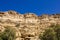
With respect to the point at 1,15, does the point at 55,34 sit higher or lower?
lower

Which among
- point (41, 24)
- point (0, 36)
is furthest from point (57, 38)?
point (41, 24)

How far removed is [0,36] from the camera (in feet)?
124

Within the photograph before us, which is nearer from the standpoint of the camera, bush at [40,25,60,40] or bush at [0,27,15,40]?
bush at [40,25,60,40]

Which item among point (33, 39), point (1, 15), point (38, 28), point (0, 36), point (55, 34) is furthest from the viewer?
point (1, 15)

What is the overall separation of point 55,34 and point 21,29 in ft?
61.5

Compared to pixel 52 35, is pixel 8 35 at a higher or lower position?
higher

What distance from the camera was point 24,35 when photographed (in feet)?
162

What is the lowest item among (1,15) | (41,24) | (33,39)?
(33,39)

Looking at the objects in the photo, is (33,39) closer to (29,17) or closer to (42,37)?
(42,37)

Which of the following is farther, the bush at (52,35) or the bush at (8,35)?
the bush at (8,35)

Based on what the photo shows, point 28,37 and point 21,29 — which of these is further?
point 21,29

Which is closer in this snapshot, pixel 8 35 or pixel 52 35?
pixel 52 35

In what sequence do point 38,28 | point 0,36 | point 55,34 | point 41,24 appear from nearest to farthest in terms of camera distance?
point 55,34
point 0,36
point 38,28
point 41,24

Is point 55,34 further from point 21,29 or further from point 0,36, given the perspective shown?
point 21,29
